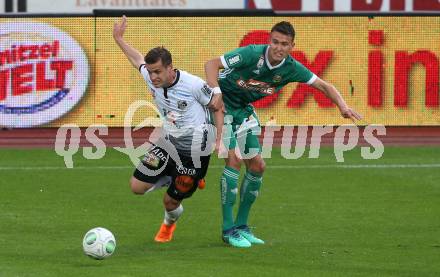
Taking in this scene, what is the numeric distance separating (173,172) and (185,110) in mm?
610

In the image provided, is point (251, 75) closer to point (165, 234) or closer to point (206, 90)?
point (206, 90)

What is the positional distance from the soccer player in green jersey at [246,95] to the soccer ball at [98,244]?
155 cm

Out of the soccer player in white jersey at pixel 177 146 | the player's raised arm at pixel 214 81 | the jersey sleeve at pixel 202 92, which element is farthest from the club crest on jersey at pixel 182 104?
the player's raised arm at pixel 214 81

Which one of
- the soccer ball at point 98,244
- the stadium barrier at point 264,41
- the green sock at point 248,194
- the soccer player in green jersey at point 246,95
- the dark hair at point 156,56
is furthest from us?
the stadium barrier at point 264,41

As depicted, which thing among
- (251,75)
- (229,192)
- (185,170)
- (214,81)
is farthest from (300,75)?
(185,170)

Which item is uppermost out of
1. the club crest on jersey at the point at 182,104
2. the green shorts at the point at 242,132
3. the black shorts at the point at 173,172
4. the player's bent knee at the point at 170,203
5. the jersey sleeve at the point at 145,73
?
the jersey sleeve at the point at 145,73

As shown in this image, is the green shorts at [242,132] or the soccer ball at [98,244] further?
the green shorts at [242,132]

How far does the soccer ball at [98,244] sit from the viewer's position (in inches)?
383

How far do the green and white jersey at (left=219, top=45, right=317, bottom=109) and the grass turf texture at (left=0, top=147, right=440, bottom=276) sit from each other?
1.43 meters

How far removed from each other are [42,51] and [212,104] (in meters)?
10.00

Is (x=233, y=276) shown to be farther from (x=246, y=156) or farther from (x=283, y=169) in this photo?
(x=283, y=169)

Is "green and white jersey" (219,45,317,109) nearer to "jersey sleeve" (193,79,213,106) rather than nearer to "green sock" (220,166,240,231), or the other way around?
"jersey sleeve" (193,79,213,106)

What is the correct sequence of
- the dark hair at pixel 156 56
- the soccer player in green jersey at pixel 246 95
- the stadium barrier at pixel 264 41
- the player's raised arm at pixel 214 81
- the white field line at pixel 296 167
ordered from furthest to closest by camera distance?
the stadium barrier at pixel 264 41
the white field line at pixel 296 167
the soccer player in green jersey at pixel 246 95
the player's raised arm at pixel 214 81
the dark hair at pixel 156 56

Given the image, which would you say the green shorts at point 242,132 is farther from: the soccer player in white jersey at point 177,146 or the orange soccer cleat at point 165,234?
the orange soccer cleat at point 165,234
